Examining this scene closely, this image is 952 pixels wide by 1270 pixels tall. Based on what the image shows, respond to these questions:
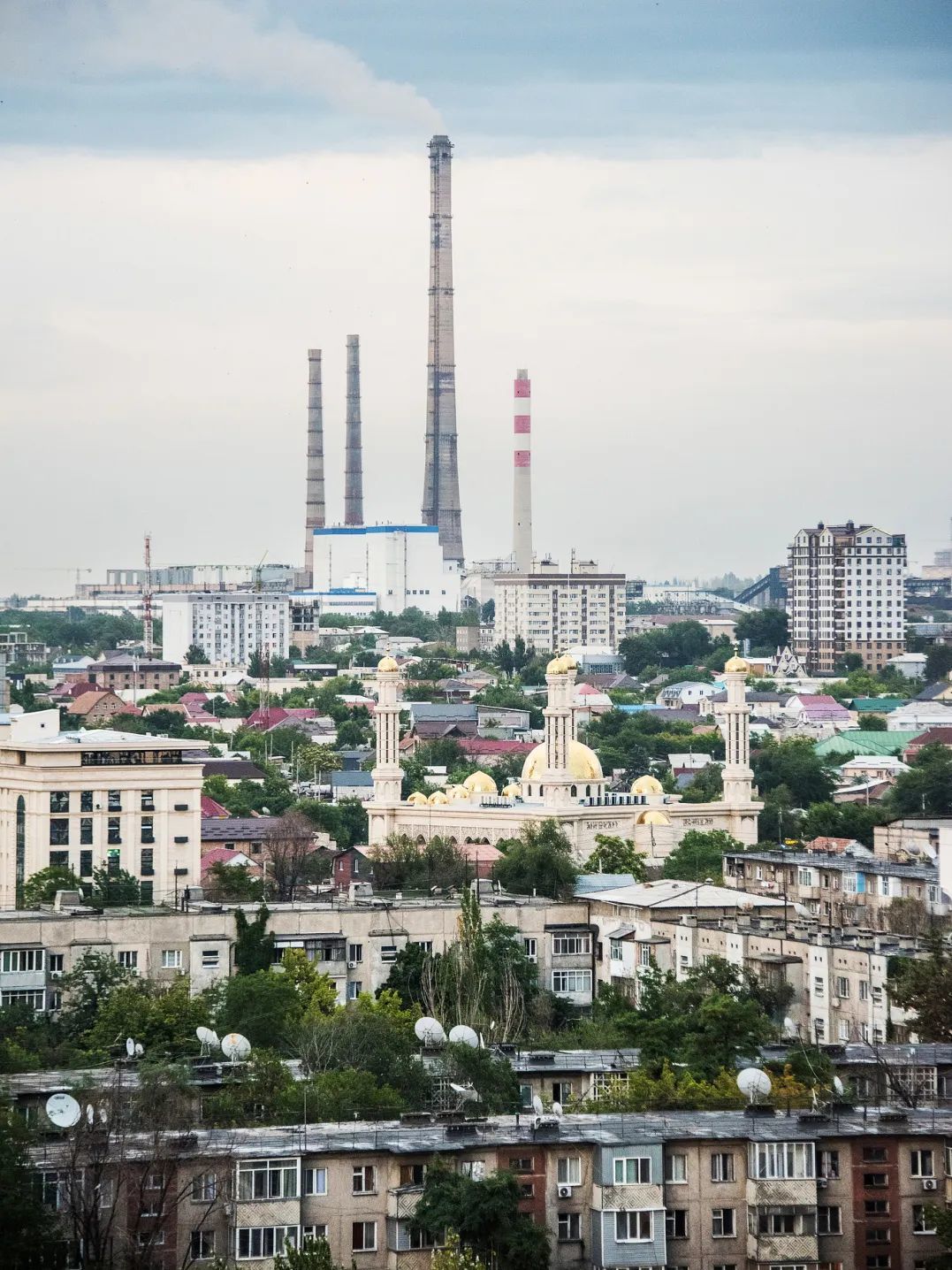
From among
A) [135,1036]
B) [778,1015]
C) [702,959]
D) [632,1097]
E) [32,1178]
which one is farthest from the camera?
[702,959]

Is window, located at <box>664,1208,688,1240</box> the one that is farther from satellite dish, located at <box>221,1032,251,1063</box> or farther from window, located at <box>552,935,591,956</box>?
window, located at <box>552,935,591,956</box>

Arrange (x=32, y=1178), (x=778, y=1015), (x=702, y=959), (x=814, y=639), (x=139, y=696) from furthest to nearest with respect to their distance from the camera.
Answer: (x=814, y=639) < (x=139, y=696) < (x=702, y=959) < (x=778, y=1015) < (x=32, y=1178)

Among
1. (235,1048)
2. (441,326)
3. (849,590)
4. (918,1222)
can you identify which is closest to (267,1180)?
(918,1222)

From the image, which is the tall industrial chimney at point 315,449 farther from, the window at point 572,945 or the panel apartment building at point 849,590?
the window at point 572,945

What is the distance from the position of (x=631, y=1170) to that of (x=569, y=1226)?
0.57m

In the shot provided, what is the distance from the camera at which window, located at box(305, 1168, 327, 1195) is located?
73.8 feet

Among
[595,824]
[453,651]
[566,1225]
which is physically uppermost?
[453,651]

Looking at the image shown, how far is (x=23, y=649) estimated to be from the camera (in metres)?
146

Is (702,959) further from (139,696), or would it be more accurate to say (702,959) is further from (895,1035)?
(139,696)

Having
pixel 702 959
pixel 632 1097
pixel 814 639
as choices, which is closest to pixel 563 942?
pixel 702 959

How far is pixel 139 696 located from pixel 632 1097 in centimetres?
8869

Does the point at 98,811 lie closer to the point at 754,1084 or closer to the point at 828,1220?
the point at 754,1084

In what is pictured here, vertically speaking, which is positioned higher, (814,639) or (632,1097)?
(814,639)

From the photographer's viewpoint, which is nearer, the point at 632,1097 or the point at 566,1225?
the point at 566,1225
